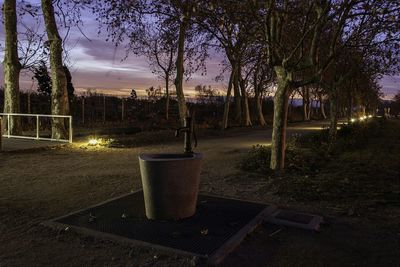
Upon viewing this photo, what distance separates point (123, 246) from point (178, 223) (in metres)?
0.98

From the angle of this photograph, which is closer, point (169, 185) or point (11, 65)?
point (169, 185)

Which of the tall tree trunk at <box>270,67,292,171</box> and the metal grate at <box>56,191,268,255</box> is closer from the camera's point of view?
the metal grate at <box>56,191,268,255</box>

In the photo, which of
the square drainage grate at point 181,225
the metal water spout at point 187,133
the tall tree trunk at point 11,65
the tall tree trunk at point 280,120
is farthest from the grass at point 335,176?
the tall tree trunk at point 11,65

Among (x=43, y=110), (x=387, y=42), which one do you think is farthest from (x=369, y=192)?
(x=43, y=110)

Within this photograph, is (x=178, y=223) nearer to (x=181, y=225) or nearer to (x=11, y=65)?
(x=181, y=225)

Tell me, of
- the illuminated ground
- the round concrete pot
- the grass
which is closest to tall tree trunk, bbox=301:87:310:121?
the grass

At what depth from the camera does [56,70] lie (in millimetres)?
17047

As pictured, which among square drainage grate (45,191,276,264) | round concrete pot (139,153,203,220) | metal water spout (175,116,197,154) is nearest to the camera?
square drainage grate (45,191,276,264)

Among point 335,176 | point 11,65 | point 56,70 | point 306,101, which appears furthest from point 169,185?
point 306,101

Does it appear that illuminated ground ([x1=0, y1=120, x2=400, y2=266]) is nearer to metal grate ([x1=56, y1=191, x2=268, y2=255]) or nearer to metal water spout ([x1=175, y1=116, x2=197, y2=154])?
metal grate ([x1=56, y1=191, x2=268, y2=255])

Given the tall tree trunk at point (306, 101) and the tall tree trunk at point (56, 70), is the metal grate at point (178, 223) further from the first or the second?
the tall tree trunk at point (306, 101)

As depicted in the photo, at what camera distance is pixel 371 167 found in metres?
11.2

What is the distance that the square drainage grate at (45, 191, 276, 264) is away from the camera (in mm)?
4891

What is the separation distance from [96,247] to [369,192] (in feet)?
17.4
